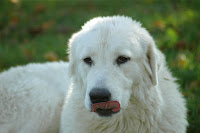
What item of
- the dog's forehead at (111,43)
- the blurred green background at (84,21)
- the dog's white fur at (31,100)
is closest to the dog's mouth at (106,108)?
the dog's forehead at (111,43)

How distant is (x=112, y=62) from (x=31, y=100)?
1552 millimetres

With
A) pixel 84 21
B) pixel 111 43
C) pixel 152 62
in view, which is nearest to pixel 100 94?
pixel 111 43

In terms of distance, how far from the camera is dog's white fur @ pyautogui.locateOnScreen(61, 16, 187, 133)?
322cm

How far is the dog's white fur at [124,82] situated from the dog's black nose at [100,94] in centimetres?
7

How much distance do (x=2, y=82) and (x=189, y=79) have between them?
10.7 ft

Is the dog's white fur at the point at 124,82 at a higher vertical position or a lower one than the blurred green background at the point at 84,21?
lower

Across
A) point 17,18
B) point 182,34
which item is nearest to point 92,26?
point 182,34

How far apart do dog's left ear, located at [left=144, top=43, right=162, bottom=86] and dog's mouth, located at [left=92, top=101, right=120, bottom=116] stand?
600mm

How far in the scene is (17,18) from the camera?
9242mm

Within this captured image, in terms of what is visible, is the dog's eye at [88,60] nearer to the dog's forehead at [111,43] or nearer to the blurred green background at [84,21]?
the dog's forehead at [111,43]

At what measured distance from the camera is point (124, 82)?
3184mm

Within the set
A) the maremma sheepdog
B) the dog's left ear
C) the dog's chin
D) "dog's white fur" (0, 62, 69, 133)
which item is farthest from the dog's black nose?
"dog's white fur" (0, 62, 69, 133)

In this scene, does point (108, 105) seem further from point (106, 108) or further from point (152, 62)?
point (152, 62)

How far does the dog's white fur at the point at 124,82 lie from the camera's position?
3.22m
